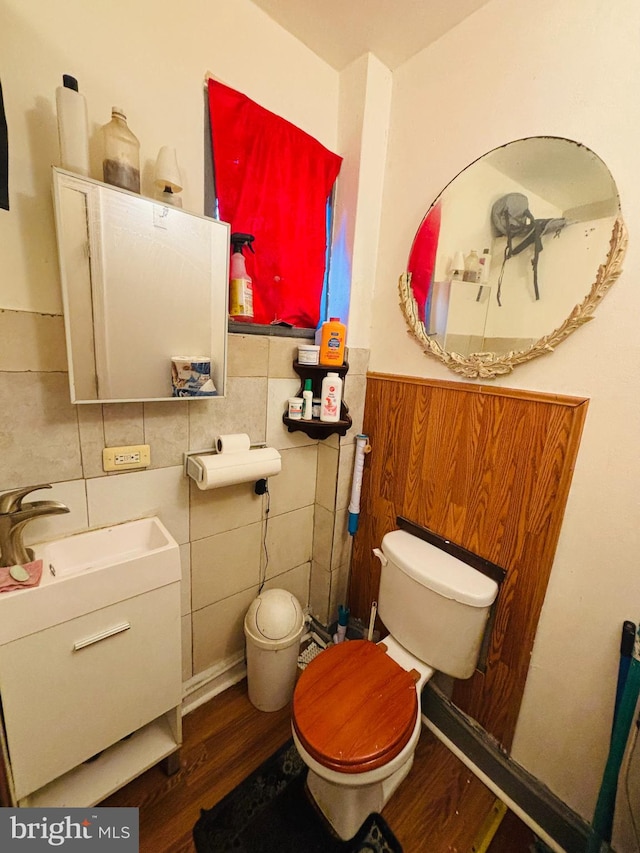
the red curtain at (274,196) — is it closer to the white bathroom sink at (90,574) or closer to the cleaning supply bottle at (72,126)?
the cleaning supply bottle at (72,126)

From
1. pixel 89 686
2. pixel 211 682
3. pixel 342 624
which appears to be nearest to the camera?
pixel 89 686

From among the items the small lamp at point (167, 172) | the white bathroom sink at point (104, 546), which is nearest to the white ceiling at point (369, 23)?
the small lamp at point (167, 172)

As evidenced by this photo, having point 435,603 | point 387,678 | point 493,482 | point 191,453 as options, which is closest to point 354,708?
point 387,678

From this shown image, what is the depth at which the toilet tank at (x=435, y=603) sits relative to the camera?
1070mm

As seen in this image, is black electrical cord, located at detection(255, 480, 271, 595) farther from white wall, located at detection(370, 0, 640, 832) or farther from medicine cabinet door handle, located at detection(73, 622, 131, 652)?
white wall, located at detection(370, 0, 640, 832)

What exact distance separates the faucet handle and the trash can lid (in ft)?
2.87

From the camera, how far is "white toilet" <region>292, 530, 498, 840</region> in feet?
2.97

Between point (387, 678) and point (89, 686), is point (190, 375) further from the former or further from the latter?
point (387, 678)

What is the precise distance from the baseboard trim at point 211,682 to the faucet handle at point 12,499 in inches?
Result: 38.9

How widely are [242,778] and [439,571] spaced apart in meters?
0.96

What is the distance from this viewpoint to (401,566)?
1.20 metres

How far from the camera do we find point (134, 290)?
92 centimetres

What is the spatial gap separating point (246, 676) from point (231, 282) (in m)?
1.64

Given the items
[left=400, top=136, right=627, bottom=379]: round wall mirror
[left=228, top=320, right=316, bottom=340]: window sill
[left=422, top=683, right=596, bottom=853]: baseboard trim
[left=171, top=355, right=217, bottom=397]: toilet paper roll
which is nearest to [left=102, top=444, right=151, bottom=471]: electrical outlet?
[left=171, top=355, right=217, bottom=397]: toilet paper roll
